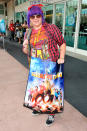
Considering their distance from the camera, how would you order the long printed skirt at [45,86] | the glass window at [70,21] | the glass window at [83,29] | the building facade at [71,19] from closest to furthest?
the long printed skirt at [45,86]
the glass window at [83,29]
the building facade at [71,19]
the glass window at [70,21]

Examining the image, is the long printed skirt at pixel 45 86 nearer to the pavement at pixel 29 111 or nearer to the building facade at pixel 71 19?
the pavement at pixel 29 111

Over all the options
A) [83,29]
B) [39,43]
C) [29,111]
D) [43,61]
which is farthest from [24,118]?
[83,29]

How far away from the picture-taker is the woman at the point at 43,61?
167 cm

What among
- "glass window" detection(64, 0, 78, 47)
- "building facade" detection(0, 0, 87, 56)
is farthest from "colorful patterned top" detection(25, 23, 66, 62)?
"glass window" detection(64, 0, 78, 47)

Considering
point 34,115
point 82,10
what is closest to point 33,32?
point 34,115

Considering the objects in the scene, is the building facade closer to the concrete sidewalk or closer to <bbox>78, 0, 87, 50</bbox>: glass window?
→ <bbox>78, 0, 87, 50</bbox>: glass window

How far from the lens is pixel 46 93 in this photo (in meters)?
1.91

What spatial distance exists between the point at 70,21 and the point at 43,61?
6.11 m

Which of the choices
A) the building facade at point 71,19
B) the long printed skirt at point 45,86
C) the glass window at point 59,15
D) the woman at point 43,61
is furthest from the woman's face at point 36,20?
the glass window at point 59,15

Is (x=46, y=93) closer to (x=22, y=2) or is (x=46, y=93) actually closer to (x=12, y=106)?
(x=12, y=106)

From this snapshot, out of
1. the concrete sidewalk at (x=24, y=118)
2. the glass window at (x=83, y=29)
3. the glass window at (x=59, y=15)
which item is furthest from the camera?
the glass window at (x=59, y=15)

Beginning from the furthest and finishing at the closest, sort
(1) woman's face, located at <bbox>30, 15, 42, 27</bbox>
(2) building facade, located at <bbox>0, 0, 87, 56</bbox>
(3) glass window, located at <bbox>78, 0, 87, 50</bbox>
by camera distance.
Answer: (2) building facade, located at <bbox>0, 0, 87, 56</bbox>
(3) glass window, located at <bbox>78, 0, 87, 50</bbox>
(1) woman's face, located at <bbox>30, 15, 42, 27</bbox>

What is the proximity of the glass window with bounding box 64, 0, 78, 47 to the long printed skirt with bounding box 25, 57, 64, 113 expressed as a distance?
5.75 meters

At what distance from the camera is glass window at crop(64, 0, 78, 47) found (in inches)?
270
